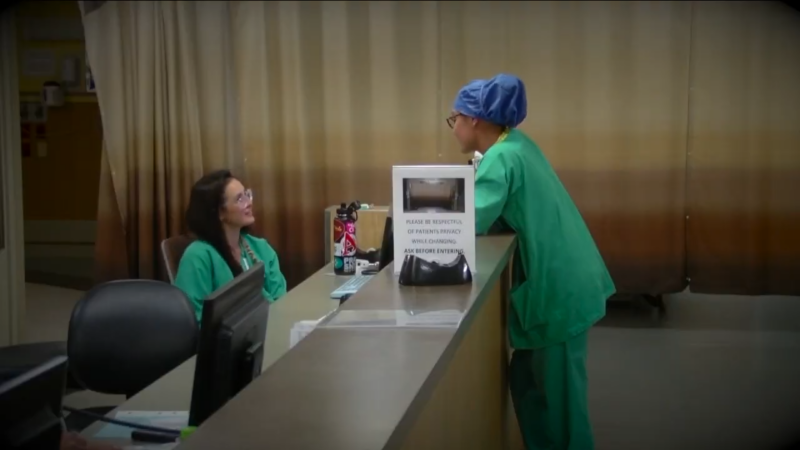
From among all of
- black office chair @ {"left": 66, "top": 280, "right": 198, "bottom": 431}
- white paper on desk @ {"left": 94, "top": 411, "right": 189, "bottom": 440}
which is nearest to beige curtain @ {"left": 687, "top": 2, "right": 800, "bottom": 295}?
black office chair @ {"left": 66, "top": 280, "right": 198, "bottom": 431}

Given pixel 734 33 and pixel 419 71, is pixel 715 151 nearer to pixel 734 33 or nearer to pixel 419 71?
pixel 734 33

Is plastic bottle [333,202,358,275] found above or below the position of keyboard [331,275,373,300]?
above

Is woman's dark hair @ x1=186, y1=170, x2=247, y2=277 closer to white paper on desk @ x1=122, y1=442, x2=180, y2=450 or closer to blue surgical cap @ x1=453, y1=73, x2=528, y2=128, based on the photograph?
blue surgical cap @ x1=453, y1=73, x2=528, y2=128

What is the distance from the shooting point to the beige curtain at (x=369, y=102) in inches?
174

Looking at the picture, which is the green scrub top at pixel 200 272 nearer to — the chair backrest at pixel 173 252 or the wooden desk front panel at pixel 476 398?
the chair backrest at pixel 173 252

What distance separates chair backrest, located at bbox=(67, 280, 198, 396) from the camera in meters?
2.51

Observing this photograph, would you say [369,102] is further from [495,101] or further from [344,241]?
[495,101]

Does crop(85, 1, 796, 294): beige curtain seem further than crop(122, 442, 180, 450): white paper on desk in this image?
Result: Yes

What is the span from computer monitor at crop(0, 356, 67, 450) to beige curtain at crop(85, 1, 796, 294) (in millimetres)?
3639

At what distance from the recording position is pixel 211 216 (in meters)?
3.13

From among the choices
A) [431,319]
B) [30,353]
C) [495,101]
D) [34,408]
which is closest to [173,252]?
[30,353]

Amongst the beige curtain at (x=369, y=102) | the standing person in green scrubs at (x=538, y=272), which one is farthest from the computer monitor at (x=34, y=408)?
the beige curtain at (x=369, y=102)

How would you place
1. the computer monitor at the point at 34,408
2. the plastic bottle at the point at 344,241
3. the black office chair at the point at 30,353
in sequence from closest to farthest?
the computer monitor at the point at 34,408, the black office chair at the point at 30,353, the plastic bottle at the point at 344,241

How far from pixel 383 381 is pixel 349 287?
6.27ft
